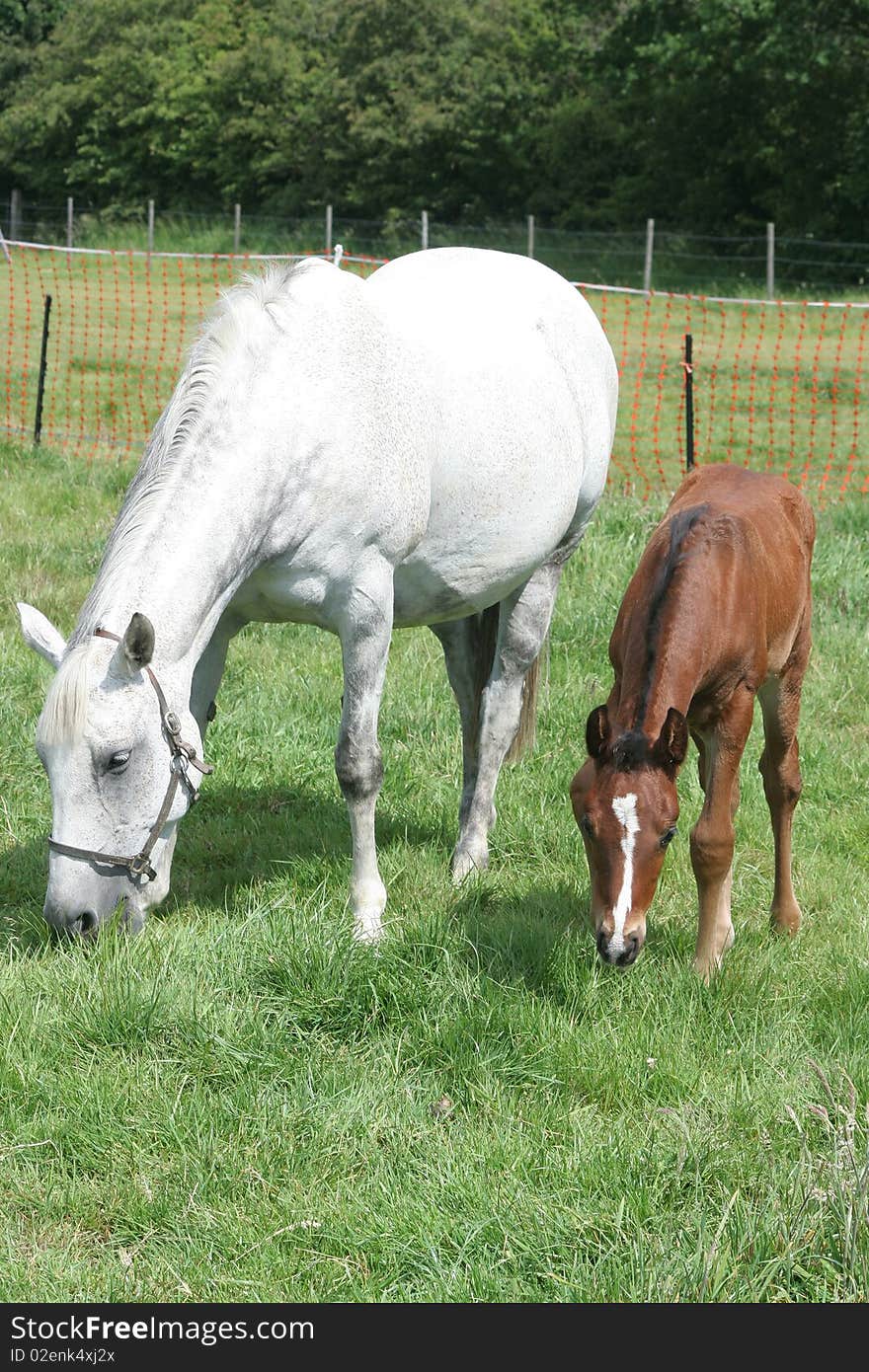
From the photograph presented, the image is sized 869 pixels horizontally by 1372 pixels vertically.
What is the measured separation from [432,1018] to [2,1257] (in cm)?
123

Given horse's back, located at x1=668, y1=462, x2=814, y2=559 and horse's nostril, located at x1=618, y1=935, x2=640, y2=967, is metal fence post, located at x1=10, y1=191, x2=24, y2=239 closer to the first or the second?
horse's back, located at x1=668, y1=462, x2=814, y2=559

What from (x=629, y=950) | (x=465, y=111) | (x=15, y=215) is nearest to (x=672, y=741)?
(x=629, y=950)

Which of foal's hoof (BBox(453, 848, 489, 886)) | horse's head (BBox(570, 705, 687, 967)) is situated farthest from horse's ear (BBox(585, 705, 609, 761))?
foal's hoof (BBox(453, 848, 489, 886))

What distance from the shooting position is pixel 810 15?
27547 millimetres

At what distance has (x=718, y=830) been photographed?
383 cm

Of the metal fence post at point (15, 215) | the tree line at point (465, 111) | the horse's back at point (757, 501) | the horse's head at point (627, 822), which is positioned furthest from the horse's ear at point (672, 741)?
the metal fence post at point (15, 215)

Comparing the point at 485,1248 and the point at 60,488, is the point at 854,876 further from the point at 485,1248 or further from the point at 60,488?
the point at 60,488

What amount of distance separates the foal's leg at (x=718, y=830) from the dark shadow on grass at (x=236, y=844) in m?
1.40

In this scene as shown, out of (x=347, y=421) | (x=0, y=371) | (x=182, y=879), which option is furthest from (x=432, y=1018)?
(x=0, y=371)

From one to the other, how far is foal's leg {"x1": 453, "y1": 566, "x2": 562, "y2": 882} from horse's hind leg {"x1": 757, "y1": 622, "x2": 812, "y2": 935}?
3.46 ft

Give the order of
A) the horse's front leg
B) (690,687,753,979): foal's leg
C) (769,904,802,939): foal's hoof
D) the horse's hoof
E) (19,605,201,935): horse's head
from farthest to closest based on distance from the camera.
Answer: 1. (769,904,802,939): foal's hoof
2. the horse's front leg
3. the horse's hoof
4. (690,687,753,979): foal's leg
5. (19,605,201,935): horse's head

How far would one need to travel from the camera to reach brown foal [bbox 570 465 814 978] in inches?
129

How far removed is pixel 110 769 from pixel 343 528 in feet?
3.39

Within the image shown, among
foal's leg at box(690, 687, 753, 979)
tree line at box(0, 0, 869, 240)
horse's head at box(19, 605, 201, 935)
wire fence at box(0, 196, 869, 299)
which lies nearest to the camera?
horse's head at box(19, 605, 201, 935)
